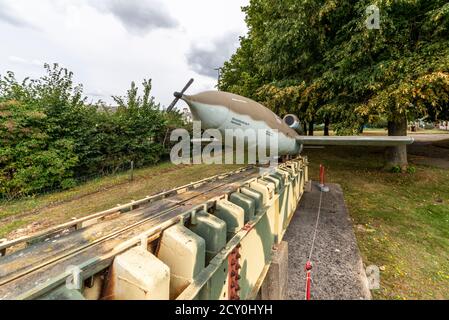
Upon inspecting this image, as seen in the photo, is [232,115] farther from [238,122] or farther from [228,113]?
[238,122]

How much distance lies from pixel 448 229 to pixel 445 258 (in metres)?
2.28

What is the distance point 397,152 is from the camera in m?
13.7

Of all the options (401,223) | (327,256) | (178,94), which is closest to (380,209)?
(401,223)

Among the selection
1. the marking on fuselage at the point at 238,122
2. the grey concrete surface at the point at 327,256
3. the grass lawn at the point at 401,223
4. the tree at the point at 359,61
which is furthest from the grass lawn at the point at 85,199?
the grass lawn at the point at 401,223

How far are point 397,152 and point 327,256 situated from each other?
11164 millimetres

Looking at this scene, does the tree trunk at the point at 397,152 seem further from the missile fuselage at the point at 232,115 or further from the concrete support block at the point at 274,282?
the concrete support block at the point at 274,282

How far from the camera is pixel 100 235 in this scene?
2473mm

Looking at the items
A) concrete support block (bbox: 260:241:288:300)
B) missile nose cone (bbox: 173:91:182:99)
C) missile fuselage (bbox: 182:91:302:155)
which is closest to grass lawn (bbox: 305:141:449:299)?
concrete support block (bbox: 260:241:288:300)

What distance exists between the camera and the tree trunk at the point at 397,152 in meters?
13.4

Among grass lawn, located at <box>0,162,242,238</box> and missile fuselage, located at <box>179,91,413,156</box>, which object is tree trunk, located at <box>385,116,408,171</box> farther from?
grass lawn, located at <box>0,162,242,238</box>

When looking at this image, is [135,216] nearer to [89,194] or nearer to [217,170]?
[89,194]

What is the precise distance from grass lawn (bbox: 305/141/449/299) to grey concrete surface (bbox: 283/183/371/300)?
386 mm

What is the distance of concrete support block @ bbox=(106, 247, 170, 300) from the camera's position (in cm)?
165
